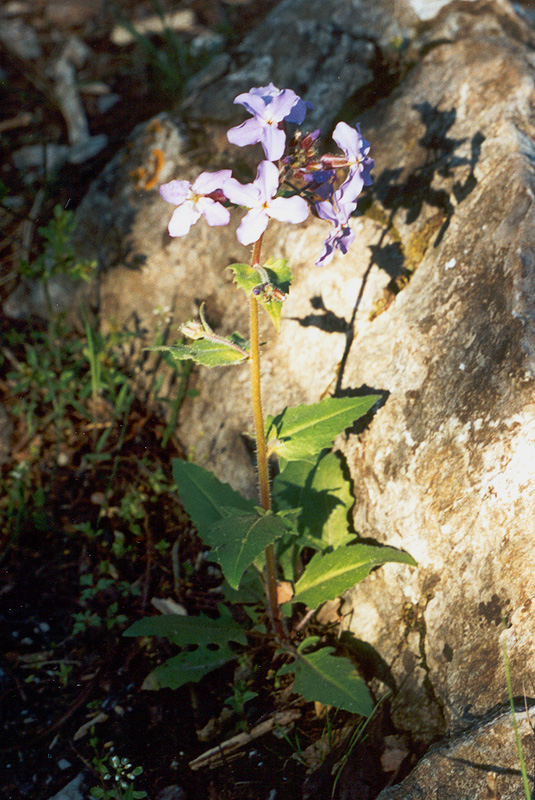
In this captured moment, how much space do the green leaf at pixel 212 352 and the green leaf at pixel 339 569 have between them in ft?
2.88

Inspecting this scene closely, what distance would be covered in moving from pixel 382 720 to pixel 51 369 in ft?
8.97

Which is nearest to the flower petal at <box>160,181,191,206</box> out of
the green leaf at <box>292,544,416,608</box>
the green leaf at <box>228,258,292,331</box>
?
the green leaf at <box>228,258,292,331</box>

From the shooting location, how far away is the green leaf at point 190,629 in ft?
7.39

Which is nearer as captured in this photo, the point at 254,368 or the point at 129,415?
the point at 254,368

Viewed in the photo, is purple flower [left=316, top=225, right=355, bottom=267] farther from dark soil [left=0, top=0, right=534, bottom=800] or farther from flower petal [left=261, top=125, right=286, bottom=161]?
dark soil [left=0, top=0, right=534, bottom=800]

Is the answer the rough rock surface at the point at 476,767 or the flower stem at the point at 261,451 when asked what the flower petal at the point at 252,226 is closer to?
the flower stem at the point at 261,451

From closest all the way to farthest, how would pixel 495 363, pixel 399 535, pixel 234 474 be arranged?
pixel 495 363
pixel 399 535
pixel 234 474

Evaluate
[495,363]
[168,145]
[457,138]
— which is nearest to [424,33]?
[457,138]

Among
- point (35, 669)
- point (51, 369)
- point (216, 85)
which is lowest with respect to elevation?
point (35, 669)

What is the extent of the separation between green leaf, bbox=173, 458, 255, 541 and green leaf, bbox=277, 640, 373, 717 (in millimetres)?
647

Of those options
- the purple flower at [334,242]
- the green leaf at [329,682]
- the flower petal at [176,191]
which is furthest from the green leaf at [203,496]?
the flower petal at [176,191]

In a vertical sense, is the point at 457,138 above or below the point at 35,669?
above

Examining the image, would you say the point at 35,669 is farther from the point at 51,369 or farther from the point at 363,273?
the point at 363,273

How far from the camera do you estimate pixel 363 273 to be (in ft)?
8.47
